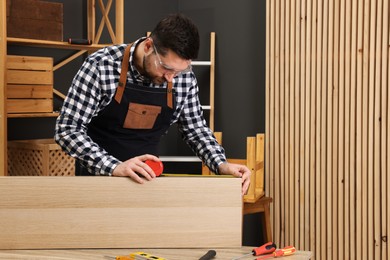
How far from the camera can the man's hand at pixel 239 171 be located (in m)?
2.35

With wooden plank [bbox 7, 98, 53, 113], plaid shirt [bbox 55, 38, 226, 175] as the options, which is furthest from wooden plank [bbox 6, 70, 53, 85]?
plaid shirt [bbox 55, 38, 226, 175]

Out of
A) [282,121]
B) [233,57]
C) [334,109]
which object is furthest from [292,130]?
[233,57]

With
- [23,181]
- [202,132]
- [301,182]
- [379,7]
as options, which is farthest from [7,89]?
[379,7]

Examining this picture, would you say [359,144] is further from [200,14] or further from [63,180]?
[63,180]

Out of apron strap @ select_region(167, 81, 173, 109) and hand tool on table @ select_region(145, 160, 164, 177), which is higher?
apron strap @ select_region(167, 81, 173, 109)

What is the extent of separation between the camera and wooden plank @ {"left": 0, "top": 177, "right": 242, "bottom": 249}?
212 cm

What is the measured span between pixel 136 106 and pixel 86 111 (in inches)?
9.9

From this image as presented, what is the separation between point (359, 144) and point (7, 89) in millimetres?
2262

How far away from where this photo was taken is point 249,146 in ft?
13.7

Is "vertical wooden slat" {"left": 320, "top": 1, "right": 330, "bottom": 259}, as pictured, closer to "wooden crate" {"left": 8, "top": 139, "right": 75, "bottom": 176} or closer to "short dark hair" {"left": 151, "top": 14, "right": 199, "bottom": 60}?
"wooden crate" {"left": 8, "top": 139, "right": 75, "bottom": 176}

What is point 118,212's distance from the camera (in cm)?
214

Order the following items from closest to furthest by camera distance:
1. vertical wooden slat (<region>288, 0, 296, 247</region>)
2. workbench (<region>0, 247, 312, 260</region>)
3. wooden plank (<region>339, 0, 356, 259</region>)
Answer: workbench (<region>0, 247, 312, 260</region>) → wooden plank (<region>339, 0, 356, 259</region>) → vertical wooden slat (<region>288, 0, 296, 247</region>)

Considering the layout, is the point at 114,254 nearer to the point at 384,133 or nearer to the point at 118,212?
the point at 118,212

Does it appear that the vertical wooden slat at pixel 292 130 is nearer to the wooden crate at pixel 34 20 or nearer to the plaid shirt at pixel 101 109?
the wooden crate at pixel 34 20
